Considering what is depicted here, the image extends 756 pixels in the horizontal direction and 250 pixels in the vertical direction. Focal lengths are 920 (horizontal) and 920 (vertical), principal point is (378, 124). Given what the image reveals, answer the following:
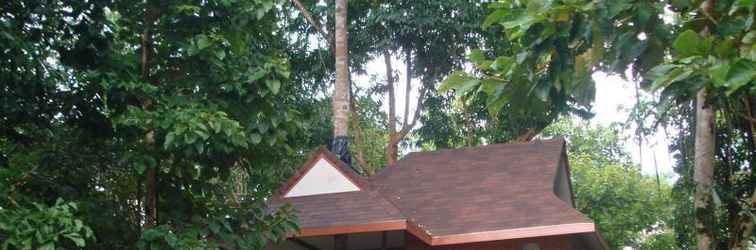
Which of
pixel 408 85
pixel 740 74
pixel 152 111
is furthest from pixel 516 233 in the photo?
pixel 408 85

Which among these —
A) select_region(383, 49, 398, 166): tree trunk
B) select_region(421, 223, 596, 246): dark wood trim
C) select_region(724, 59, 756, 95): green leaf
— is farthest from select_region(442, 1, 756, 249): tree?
select_region(383, 49, 398, 166): tree trunk

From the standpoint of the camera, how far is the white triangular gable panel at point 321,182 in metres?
10.1

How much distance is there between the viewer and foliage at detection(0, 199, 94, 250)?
527cm

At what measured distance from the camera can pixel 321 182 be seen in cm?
1012

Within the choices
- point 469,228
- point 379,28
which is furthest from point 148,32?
point 379,28

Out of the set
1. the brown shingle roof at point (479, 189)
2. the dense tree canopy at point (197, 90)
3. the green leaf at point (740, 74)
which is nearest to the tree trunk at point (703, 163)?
the dense tree canopy at point (197, 90)

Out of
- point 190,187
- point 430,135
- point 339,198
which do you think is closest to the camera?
point 190,187

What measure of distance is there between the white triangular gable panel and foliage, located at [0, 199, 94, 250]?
469cm

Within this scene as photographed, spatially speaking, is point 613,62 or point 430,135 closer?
point 613,62

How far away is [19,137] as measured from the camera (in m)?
6.78

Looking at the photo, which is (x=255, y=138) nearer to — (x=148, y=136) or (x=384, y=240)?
(x=148, y=136)

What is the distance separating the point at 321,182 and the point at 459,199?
1878 millimetres

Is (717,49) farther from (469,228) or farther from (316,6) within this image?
(316,6)

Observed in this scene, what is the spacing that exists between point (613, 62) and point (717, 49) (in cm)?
81
